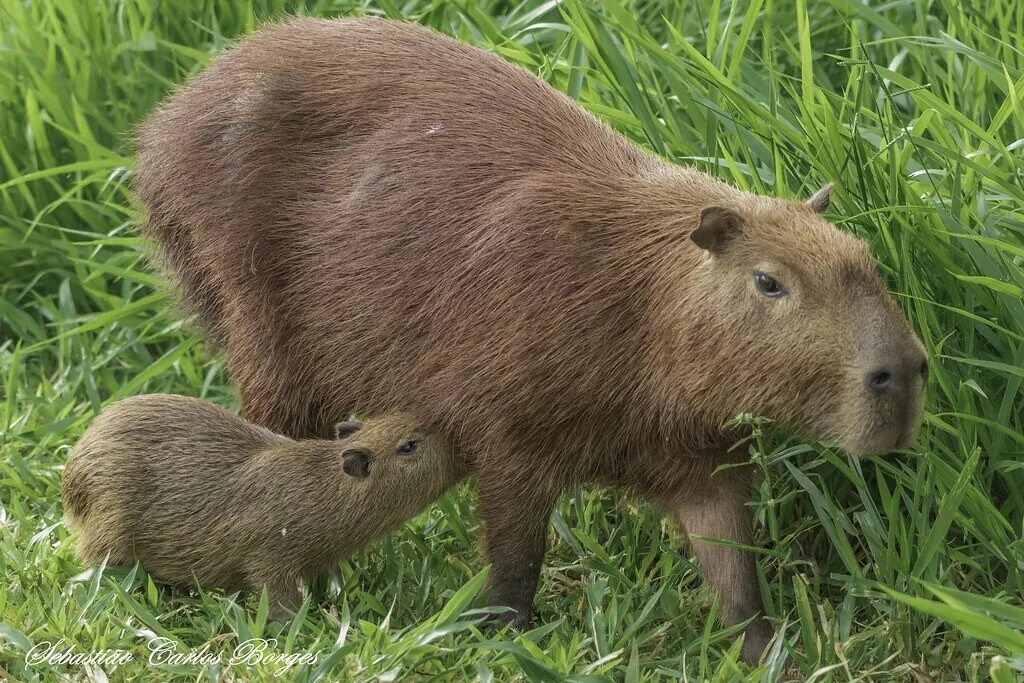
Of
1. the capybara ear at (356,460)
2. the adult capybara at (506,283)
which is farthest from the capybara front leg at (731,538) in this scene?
the capybara ear at (356,460)

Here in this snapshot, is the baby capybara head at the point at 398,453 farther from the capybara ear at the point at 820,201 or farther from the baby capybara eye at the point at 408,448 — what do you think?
the capybara ear at the point at 820,201

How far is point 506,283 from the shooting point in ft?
12.4

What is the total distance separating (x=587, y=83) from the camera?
4812 millimetres

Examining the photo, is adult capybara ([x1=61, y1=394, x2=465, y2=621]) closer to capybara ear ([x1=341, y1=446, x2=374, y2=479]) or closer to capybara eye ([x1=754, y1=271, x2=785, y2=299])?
capybara ear ([x1=341, y1=446, x2=374, y2=479])

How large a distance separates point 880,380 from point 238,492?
1.64 meters

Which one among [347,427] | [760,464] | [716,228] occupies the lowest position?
[347,427]

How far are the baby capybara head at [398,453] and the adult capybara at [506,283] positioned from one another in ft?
0.17

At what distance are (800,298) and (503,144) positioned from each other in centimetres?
94

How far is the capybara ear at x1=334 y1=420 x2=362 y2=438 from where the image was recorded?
409 cm

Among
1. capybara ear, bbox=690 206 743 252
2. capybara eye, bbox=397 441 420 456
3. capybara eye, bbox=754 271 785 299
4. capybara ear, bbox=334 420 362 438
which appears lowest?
capybara ear, bbox=334 420 362 438

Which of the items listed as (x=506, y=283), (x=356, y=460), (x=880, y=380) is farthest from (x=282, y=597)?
(x=880, y=380)

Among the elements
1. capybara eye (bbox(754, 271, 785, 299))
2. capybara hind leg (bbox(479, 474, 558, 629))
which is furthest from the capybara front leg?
capybara eye (bbox(754, 271, 785, 299))

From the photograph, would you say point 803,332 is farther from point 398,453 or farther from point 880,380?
point 398,453

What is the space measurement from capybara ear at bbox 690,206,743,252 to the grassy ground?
1.47 ft
